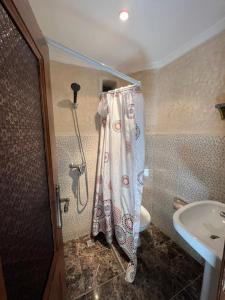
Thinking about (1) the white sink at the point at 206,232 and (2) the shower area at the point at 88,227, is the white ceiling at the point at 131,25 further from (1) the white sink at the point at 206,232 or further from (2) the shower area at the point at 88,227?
(1) the white sink at the point at 206,232

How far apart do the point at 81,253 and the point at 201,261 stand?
132 centimetres

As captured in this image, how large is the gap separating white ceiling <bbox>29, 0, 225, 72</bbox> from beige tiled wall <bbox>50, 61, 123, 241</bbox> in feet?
0.66

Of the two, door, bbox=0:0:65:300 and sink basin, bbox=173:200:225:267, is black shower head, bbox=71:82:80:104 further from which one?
sink basin, bbox=173:200:225:267

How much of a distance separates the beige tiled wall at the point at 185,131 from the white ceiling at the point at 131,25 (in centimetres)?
15

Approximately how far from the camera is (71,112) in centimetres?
168

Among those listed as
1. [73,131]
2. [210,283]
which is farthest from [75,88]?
[210,283]

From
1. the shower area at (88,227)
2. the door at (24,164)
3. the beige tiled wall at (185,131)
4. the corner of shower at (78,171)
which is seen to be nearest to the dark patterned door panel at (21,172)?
the door at (24,164)

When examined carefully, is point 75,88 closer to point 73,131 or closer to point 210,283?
point 73,131

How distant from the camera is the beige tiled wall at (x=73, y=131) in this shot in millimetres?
1615

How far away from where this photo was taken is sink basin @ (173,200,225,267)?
3.02ft

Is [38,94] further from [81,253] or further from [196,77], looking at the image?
[81,253]

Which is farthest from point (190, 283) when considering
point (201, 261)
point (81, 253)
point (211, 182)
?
point (81, 253)

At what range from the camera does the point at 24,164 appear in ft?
1.81

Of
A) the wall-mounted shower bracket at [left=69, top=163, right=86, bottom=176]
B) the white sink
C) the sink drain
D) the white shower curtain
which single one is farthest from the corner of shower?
the sink drain
